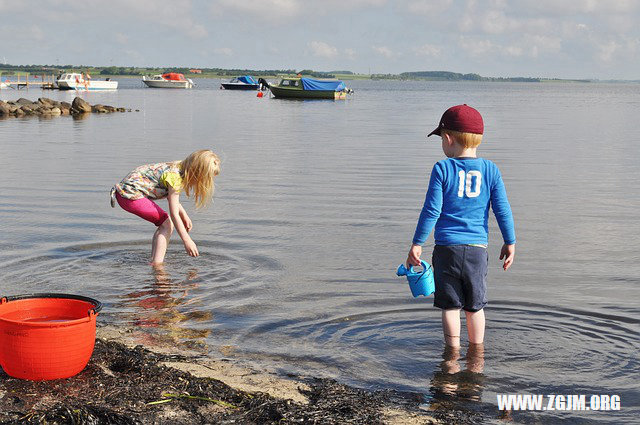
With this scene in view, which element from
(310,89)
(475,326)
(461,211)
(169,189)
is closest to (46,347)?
(461,211)

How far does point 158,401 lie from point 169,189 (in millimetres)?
3979

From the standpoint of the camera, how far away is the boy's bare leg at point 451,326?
5914 millimetres

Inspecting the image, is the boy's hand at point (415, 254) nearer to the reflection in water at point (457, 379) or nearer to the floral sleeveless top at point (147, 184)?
the reflection in water at point (457, 379)

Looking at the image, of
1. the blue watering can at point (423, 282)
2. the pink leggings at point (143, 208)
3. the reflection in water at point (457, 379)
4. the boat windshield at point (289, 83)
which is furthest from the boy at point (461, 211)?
the boat windshield at point (289, 83)

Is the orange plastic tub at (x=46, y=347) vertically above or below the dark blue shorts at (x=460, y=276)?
below

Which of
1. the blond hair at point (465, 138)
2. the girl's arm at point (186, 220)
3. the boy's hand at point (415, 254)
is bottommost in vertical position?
the girl's arm at point (186, 220)

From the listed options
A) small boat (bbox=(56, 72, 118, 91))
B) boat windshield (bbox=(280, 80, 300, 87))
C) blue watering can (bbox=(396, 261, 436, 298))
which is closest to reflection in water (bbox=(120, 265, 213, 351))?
blue watering can (bbox=(396, 261, 436, 298))

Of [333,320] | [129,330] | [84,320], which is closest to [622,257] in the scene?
[333,320]

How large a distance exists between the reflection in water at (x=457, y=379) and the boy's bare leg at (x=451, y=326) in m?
0.08

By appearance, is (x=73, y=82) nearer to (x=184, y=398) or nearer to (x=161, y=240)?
(x=161, y=240)

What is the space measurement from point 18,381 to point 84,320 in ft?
1.91

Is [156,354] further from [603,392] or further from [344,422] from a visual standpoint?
[603,392]

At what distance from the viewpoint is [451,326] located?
5949mm

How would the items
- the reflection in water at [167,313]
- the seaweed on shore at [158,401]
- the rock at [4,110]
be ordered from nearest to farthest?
1. the seaweed on shore at [158,401]
2. the reflection in water at [167,313]
3. the rock at [4,110]
